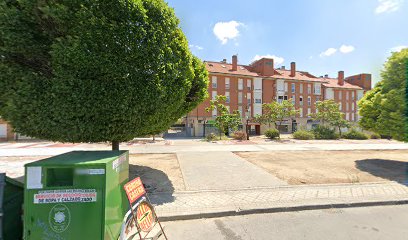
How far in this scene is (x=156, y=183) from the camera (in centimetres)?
648

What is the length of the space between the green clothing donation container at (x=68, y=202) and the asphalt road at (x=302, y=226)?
1483mm

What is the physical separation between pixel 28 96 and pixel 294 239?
633 cm

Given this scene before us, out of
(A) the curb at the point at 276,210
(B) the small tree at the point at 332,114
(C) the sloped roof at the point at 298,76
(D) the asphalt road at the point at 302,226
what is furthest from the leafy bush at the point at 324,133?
(D) the asphalt road at the point at 302,226

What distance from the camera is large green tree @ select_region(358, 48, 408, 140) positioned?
27.6ft

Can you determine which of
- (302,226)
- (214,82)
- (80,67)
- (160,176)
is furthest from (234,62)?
(302,226)

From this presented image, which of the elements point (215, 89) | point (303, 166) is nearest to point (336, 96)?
point (215, 89)

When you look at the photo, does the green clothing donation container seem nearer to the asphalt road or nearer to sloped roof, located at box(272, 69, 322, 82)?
the asphalt road

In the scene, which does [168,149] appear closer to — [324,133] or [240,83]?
[324,133]

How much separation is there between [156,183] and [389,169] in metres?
9.58

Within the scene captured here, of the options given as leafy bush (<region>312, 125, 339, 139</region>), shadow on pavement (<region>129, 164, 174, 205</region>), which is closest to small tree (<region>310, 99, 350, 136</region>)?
leafy bush (<region>312, 125, 339, 139</region>)

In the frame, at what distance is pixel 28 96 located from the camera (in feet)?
15.2

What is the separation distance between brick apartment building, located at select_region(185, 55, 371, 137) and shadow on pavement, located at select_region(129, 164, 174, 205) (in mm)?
26171

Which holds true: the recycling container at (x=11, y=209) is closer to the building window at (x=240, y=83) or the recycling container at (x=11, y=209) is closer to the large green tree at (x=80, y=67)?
the large green tree at (x=80, y=67)

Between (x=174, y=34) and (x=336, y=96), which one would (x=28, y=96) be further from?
(x=336, y=96)
